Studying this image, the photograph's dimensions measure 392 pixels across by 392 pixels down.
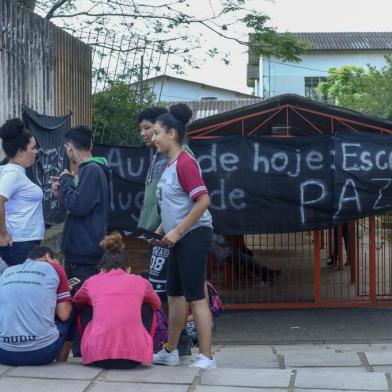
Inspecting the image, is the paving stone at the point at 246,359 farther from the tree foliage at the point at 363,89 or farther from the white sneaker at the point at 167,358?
the tree foliage at the point at 363,89

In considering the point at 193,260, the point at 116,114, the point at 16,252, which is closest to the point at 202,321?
the point at 193,260

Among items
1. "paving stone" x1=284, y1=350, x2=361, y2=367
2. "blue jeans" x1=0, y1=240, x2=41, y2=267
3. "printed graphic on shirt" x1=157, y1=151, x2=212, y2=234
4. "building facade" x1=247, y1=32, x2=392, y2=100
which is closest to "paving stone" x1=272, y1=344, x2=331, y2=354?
"paving stone" x1=284, y1=350, x2=361, y2=367

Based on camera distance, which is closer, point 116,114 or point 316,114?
point 316,114

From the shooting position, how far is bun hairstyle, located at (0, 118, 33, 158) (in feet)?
20.7

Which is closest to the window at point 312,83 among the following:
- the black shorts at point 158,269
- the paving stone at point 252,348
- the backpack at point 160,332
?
the paving stone at point 252,348

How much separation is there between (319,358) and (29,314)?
9.86ft

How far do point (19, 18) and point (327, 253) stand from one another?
7092 mm

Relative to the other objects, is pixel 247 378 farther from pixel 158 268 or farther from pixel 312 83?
pixel 312 83

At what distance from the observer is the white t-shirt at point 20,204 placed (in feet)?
20.4

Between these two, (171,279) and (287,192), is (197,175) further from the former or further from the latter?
(287,192)

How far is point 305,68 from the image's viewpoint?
5247 centimetres

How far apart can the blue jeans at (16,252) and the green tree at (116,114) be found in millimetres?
9768

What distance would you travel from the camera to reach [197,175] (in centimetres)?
579

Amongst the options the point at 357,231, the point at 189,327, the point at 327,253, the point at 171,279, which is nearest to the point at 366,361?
the point at 189,327
